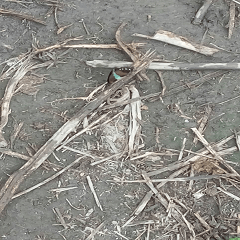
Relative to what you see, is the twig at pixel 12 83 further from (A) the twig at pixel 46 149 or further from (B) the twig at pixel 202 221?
(B) the twig at pixel 202 221

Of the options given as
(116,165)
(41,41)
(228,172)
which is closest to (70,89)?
(41,41)

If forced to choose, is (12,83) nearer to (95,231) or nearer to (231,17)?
(95,231)

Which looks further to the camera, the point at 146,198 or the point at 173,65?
the point at 146,198

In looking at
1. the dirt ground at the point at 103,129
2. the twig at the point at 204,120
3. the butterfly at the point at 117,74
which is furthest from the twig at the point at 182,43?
the twig at the point at 204,120

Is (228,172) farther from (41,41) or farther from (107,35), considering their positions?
(41,41)

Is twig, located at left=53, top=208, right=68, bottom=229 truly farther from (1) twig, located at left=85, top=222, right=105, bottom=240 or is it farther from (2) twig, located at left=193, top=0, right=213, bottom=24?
(2) twig, located at left=193, top=0, right=213, bottom=24

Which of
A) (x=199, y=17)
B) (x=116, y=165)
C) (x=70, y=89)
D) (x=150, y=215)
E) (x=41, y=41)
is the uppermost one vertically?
(x=199, y=17)

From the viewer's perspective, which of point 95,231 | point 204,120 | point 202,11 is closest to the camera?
point 202,11

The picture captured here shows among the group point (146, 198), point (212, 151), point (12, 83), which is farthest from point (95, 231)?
point (12, 83)
